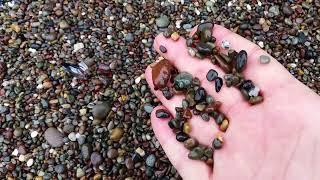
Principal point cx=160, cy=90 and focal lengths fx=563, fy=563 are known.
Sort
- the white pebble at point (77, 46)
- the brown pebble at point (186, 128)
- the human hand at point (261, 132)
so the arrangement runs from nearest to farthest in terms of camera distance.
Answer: the human hand at point (261, 132) < the brown pebble at point (186, 128) < the white pebble at point (77, 46)

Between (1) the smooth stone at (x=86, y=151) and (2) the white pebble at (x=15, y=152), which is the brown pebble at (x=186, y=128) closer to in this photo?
(1) the smooth stone at (x=86, y=151)

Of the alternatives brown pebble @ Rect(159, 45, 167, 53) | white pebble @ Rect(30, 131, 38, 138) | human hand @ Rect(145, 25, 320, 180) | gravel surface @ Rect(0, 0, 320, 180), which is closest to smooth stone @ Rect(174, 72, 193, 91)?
human hand @ Rect(145, 25, 320, 180)

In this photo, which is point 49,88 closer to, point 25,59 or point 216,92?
point 25,59

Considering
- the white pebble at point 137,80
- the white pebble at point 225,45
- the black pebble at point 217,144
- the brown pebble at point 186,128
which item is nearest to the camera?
the black pebble at point 217,144

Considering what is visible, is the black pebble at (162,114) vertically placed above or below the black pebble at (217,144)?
below

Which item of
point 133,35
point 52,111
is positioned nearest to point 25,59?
point 52,111

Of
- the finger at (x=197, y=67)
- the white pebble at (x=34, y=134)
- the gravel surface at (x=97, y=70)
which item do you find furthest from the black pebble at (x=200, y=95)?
the white pebble at (x=34, y=134)

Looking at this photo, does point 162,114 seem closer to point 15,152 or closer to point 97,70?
point 97,70

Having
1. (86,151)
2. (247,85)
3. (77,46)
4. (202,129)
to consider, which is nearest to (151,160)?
(86,151)
